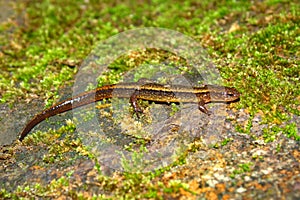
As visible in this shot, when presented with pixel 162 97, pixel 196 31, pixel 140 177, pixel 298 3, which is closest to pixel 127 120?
pixel 162 97

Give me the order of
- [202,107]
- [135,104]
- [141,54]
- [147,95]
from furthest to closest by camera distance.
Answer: [141,54], [147,95], [135,104], [202,107]

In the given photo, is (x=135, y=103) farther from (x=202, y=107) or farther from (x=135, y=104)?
(x=202, y=107)

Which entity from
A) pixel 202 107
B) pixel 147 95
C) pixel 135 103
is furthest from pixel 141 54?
pixel 202 107

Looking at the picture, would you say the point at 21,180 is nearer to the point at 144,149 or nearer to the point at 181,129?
the point at 144,149

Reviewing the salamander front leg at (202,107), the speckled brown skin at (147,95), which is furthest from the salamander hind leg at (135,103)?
the salamander front leg at (202,107)

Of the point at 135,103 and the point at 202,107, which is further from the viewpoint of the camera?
the point at 135,103

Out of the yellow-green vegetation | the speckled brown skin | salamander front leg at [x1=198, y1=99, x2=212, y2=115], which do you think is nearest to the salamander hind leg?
the speckled brown skin

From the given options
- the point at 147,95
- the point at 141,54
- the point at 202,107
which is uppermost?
the point at 141,54
